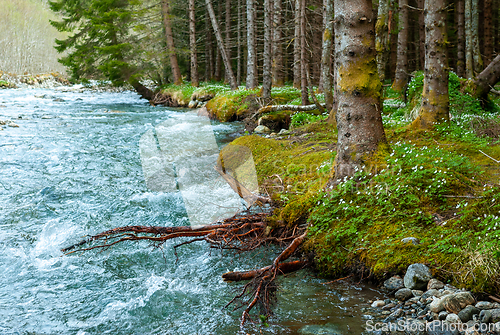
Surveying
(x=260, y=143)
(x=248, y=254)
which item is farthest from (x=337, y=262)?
(x=260, y=143)

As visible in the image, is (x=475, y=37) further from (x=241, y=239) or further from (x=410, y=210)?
(x=241, y=239)

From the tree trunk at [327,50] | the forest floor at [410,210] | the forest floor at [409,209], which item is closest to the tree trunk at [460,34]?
the tree trunk at [327,50]

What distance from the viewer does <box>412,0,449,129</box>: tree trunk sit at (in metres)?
6.00

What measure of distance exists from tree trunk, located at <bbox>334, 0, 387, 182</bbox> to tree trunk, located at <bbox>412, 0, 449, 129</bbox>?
2376 mm

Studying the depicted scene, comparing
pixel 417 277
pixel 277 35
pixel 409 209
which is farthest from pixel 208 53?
pixel 417 277

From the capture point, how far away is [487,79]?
8.07m

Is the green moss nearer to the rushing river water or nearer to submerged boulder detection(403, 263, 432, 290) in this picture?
submerged boulder detection(403, 263, 432, 290)

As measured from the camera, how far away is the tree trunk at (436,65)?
19.7ft

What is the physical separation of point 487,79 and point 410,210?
6209 millimetres

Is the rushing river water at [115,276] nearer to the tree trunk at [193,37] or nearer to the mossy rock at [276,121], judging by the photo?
the mossy rock at [276,121]

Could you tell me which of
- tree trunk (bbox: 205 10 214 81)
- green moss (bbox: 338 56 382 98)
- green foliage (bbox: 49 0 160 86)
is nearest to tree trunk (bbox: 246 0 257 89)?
green foliage (bbox: 49 0 160 86)

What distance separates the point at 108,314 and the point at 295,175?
Result: 3.48 metres

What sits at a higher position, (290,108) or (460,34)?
(460,34)

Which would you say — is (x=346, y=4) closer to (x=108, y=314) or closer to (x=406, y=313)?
(x=406, y=313)
